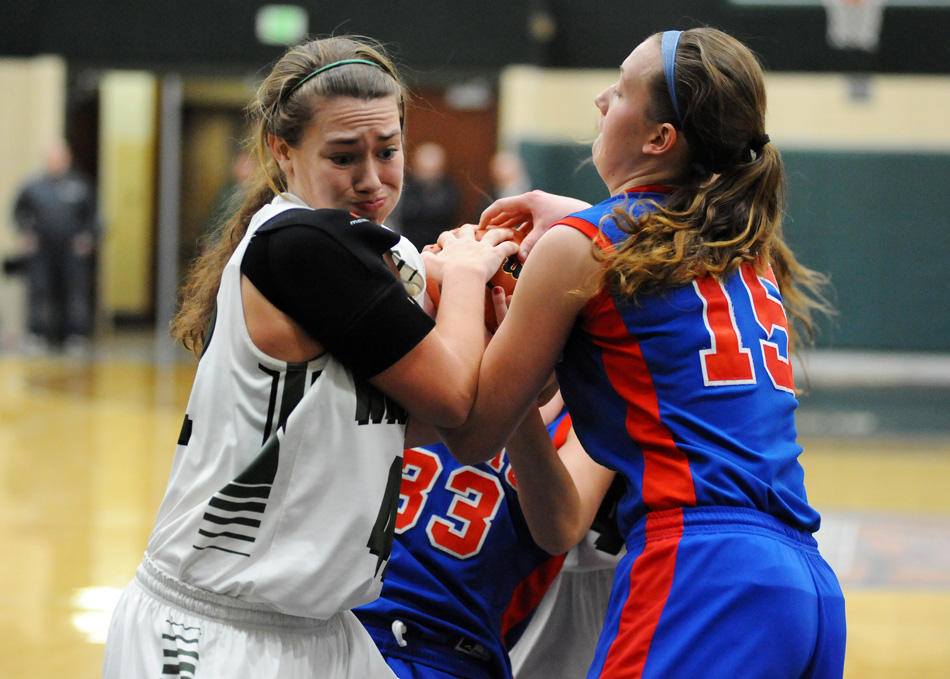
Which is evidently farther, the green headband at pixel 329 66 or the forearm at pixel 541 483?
the forearm at pixel 541 483

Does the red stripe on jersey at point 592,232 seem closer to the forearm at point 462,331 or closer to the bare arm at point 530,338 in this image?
the bare arm at point 530,338

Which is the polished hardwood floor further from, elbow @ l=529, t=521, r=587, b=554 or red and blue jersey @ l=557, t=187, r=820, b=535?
red and blue jersey @ l=557, t=187, r=820, b=535

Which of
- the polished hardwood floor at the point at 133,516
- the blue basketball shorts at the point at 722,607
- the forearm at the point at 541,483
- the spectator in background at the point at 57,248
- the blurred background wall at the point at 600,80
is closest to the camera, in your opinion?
the blue basketball shorts at the point at 722,607

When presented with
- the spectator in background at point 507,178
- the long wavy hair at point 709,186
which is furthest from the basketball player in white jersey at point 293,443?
the spectator in background at point 507,178

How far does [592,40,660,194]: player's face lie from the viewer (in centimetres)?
170

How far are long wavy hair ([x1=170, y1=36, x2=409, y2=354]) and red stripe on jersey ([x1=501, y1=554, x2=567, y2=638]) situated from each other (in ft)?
2.48

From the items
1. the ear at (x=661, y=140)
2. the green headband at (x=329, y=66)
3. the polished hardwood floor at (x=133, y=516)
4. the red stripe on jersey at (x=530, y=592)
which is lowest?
the polished hardwood floor at (x=133, y=516)

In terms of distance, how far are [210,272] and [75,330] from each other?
1017 centimetres

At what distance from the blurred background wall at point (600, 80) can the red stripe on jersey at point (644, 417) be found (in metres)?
9.39

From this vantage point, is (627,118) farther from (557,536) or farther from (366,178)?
(557,536)

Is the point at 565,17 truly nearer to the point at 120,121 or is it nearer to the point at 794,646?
the point at 120,121

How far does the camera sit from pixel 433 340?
1566 millimetres

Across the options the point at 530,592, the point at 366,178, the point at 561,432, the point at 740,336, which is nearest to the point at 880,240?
the point at 561,432

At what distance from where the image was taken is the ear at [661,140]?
1.68 meters
